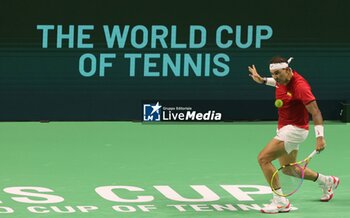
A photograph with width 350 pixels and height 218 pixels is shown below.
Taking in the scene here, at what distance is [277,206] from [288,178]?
67cm

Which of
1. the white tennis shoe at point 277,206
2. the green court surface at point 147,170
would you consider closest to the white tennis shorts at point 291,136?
the white tennis shoe at point 277,206

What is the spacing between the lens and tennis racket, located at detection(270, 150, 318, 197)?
14.5m

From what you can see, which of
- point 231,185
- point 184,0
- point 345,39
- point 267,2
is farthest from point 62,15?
point 231,185

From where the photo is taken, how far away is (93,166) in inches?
695

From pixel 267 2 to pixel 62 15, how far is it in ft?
11.4

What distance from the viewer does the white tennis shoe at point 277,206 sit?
1445cm

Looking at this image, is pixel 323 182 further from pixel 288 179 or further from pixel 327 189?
pixel 288 179

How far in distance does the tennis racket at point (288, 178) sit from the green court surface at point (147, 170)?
0.66 feet

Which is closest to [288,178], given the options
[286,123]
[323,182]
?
[323,182]

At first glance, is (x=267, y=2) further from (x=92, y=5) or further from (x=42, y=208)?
(x=42, y=208)

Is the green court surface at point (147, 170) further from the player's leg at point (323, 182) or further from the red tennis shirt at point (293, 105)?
the red tennis shirt at point (293, 105)

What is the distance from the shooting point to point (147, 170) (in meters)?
17.3

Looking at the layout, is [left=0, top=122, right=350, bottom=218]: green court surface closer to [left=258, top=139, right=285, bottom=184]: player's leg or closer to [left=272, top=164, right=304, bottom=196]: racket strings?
[left=272, top=164, right=304, bottom=196]: racket strings

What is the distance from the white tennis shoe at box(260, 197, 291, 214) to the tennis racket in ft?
0.26
